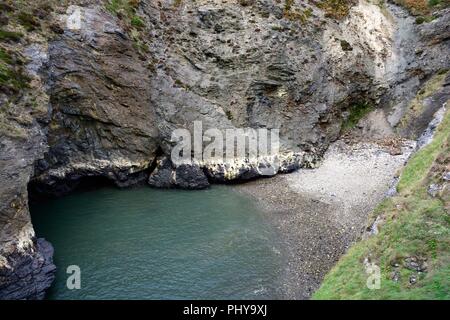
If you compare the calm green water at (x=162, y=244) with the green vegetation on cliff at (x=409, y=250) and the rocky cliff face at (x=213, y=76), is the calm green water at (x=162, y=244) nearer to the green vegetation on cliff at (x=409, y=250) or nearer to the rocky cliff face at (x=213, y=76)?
the rocky cliff face at (x=213, y=76)

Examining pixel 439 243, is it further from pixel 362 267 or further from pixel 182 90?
pixel 182 90

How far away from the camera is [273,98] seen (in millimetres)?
41531

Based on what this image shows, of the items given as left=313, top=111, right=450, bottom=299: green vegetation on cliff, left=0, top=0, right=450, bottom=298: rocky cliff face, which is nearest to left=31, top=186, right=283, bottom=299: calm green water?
left=0, top=0, right=450, bottom=298: rocky cliff face

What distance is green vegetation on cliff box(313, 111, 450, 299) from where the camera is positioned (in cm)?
1549

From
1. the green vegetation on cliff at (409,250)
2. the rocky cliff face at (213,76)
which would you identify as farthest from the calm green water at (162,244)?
the green vegetation on cliff at (409,250)

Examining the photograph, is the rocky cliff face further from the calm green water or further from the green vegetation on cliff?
the green vegetation on cliff

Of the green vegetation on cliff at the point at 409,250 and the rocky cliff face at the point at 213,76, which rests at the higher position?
the rocky cliff face at the point at 213,76

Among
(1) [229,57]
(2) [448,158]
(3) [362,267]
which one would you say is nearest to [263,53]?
(1) [229,57]

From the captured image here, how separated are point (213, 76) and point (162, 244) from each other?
2039cm

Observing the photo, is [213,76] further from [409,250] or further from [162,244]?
[409,250]

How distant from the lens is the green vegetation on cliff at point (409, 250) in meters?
15.5

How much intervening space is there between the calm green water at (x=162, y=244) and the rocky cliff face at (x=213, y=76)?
3.82 m

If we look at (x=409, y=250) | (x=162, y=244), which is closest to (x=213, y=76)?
(x=162, y=244)

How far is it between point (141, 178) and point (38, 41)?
1606cm
